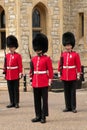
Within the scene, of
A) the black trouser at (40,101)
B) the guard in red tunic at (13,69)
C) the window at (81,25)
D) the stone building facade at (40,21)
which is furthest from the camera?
the window at (81,25)

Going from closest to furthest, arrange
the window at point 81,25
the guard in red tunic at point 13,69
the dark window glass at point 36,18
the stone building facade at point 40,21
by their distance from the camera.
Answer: the guard in red tunic at point 13,69 < the stone building facade at point 40,21 < the dark window glass at point 36,18 < the window at point 81,25

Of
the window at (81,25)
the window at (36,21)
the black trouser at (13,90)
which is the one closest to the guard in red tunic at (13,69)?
the black trouser at (13,90)

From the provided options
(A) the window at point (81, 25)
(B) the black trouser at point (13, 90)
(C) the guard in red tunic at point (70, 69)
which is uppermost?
(A) the window at point (81, 25)

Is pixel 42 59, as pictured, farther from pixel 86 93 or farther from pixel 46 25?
pixel 46 25

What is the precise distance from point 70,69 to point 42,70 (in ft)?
4.89

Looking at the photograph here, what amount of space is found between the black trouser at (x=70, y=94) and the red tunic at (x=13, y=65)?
1258 millimetres

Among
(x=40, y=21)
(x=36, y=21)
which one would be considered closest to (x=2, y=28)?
(x=36, y=21)

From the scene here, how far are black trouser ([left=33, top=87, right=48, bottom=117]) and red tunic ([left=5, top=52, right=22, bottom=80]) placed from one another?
2063 mm

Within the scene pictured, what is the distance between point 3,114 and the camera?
10.4 metres

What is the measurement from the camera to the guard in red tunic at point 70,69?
10727 mm

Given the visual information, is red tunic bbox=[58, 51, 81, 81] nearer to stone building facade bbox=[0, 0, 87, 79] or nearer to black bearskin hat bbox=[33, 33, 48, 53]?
black bearskin hat bbox=[33, 33, 48, 53]

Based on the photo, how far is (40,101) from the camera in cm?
952

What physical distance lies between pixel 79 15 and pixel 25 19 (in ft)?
8.38

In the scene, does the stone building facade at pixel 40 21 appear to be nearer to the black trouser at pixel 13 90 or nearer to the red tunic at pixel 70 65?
the black trouser at pixel 13 90
